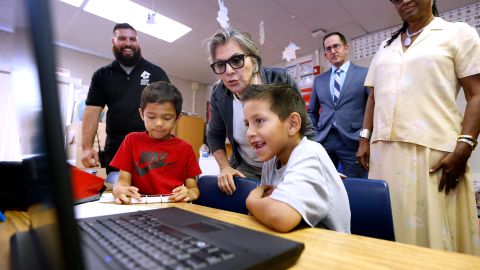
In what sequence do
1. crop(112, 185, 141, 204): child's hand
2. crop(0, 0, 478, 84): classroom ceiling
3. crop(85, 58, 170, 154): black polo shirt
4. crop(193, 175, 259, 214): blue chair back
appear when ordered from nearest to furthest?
crop(112, 185, 141, 204): child's hand → crop(193, 175, 259, 214): blue chair back → crop(85, 58, 170, 154): black polo shirt → crop(0, 0, 478, 84): classroom ceiling

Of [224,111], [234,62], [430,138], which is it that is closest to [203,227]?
[234,62]

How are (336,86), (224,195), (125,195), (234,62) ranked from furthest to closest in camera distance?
(336,86) < (234,62) < (224,195) < (125,195)

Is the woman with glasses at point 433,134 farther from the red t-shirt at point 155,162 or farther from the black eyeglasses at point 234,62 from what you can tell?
the red t-shirt at point 155,162

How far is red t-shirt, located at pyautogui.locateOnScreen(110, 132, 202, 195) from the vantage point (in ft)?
3.95

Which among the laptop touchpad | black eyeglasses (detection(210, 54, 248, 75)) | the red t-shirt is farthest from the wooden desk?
black eyeglasses (detection(210, 54, 248, 75))

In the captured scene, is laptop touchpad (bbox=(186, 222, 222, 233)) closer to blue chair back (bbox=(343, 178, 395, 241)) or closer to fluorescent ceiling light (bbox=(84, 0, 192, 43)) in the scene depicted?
blue chair back (bbox=(343, 178, 395, 241))

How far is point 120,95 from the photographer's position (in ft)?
5.79

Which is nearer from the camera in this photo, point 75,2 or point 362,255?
point 362,255

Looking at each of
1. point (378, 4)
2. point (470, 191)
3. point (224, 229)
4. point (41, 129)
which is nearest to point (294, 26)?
point (378, 4)

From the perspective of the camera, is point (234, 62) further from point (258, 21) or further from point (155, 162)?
point (258, 21)

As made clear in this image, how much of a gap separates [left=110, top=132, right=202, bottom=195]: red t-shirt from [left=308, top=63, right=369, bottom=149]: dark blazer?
1057mm

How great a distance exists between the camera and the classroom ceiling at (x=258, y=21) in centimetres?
262

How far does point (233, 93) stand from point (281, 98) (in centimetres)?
47

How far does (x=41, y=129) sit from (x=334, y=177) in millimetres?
661
